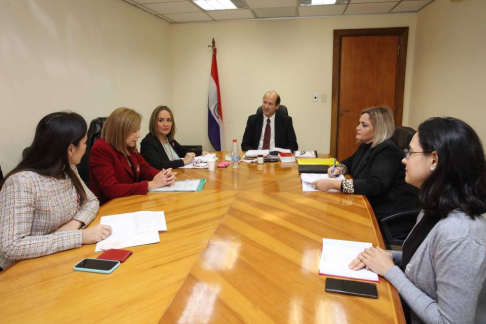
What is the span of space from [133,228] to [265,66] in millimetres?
3985

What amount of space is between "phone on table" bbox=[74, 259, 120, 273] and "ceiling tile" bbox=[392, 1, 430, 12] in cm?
443

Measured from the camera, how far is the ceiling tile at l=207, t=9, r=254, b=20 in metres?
4.36

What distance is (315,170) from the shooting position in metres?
2.42

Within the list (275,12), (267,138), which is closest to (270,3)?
(275,12)

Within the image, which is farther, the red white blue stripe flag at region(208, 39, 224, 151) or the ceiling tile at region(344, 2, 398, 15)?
the red white blue stripe flag at region(208, 39, 224, 151)

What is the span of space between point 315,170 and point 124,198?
1.37 metres

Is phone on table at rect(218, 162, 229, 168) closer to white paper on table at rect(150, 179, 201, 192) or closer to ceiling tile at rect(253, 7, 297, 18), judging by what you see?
white paper on table at rect(150, 179, 201, 192)

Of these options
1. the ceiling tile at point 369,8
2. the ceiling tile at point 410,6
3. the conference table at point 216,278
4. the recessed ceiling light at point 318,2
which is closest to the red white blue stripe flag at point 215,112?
the recessed ceiling light at point 318,2

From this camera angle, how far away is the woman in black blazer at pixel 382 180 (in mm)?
1920

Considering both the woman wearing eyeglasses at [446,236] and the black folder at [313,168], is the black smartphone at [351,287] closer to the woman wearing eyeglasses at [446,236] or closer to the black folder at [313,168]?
the woman wearing eyeglasses at [446,236]

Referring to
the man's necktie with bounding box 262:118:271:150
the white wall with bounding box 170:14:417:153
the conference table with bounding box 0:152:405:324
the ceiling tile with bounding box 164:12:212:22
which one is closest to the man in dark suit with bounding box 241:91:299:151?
the man's necktie with bounding box 262:118:271:150

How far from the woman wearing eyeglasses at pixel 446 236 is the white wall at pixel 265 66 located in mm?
3938

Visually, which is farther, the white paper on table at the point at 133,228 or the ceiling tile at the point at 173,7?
the ceiling tile at the point at 173,7

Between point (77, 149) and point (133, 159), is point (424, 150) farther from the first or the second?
point (133, 159)
